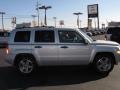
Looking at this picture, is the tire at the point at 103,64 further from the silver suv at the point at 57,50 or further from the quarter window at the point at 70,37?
the quarter window at the point at 70,37

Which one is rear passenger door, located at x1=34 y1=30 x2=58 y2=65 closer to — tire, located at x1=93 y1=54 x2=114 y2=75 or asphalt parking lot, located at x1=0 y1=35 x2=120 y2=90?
asphalt parking lot, located at x1=0 y1=35 x2=120 y2=90

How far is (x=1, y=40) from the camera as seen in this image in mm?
30625

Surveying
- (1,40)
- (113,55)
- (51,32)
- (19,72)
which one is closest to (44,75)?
(19,72)

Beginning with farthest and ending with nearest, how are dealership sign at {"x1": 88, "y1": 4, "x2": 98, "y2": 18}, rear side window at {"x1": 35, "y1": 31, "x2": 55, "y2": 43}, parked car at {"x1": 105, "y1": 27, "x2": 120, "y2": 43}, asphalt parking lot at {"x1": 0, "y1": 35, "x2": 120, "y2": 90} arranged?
dealership sign at {"x1": 88, "y1": 4, "x2": 98, "y2": 18}
parked car at {"x1": 105, "y1": 27, "x2": 120, "y2": 43}
rear side window at {"x1": 35, "y1": 31, "x2": 55, "y2": 43}
asphalt parking lot at {"x1": 0, "y1": 35, "x2": 120, "y2": 90}

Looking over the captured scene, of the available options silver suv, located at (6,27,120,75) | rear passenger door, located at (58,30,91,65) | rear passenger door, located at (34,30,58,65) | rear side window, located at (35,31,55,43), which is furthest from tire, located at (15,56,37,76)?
rear passenger door, located at (58,30,91,65)

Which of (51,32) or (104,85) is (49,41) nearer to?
(51,32)

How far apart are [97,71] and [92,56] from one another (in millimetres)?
627

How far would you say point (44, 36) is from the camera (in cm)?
1123

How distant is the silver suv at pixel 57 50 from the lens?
11.0m

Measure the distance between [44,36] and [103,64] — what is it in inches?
96.9

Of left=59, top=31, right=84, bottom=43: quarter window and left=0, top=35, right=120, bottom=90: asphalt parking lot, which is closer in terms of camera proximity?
left=0, top=35, right=120, bottom=90: asphalt parking lot

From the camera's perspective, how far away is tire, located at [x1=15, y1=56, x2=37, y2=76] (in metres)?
11.3

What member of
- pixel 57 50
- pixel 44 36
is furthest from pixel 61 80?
pixel 44 36

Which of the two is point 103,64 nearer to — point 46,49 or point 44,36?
point 46,49
